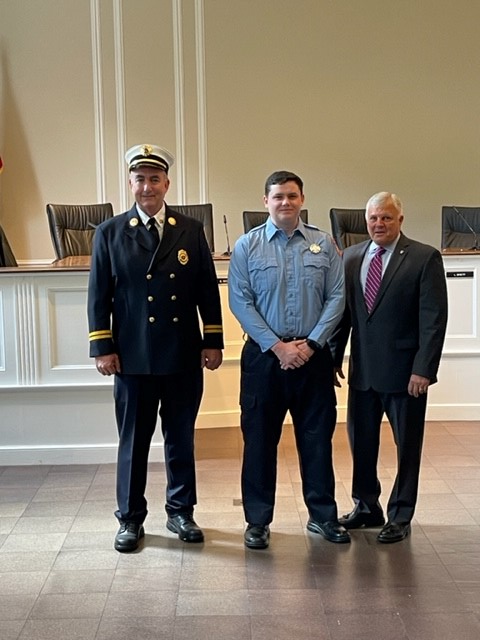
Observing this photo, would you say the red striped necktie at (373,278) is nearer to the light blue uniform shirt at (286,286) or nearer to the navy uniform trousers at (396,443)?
the light blue uniform shirt at (286,286)

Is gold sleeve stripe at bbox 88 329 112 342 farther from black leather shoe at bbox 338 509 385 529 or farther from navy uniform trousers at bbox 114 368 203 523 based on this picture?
black leather shoe at bbox 338 509 385 529

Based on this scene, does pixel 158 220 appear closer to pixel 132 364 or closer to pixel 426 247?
pixel 132 364

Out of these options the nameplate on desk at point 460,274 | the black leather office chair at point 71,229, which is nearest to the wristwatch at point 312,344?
the nameplate on desk at point 460,274

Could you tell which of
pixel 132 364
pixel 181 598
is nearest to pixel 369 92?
pixel 132 364

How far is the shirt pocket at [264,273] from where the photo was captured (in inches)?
108

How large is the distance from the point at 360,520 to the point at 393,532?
0.17 meters

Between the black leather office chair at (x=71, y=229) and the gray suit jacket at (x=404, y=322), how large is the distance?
3661mm

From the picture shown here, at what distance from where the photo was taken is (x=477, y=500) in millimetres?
3371

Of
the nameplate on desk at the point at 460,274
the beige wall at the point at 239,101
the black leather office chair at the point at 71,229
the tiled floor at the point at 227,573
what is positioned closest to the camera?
the tiled floor at the point at 227,573

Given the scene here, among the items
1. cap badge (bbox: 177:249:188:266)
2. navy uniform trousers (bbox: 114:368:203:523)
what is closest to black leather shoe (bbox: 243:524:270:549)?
navy uniform trousers (bbox: 114:368:203:523)

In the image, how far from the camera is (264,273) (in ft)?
9.06

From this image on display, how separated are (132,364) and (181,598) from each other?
2.90ft

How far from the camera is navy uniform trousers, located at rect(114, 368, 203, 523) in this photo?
2855 mm

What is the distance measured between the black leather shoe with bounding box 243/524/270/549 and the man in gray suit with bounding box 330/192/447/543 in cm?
37
